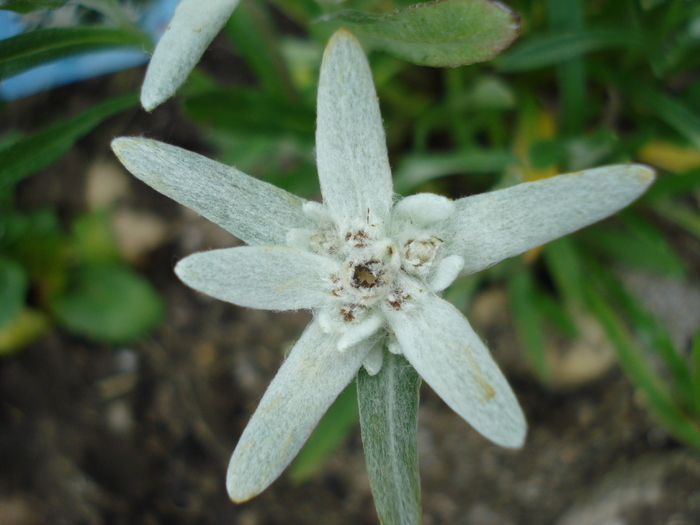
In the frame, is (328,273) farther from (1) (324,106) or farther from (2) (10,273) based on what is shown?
(2) (10,273)

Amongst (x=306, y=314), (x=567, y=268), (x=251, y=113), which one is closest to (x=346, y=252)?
(x=251, y=113)

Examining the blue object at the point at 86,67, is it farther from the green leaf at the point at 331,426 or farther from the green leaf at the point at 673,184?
the green leaf at the point at 673,184

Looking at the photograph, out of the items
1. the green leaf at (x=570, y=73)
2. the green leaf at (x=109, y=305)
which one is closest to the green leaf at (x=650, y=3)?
the green leaf at (x=570, y=73)

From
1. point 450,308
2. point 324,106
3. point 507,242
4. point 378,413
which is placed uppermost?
point 324,106

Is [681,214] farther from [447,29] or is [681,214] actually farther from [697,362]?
[447,29]

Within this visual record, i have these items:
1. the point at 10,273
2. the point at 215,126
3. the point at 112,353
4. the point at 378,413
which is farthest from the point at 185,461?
the point at 378,413

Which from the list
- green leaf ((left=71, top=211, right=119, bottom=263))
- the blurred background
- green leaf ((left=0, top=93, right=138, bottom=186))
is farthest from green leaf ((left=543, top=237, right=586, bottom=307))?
green leaf ((left=71, top=211, right=119, bottom=263))

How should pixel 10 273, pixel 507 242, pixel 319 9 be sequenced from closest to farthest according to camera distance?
1. pixel 507 242
2. pixel 319 9
3. pixel 10 273
